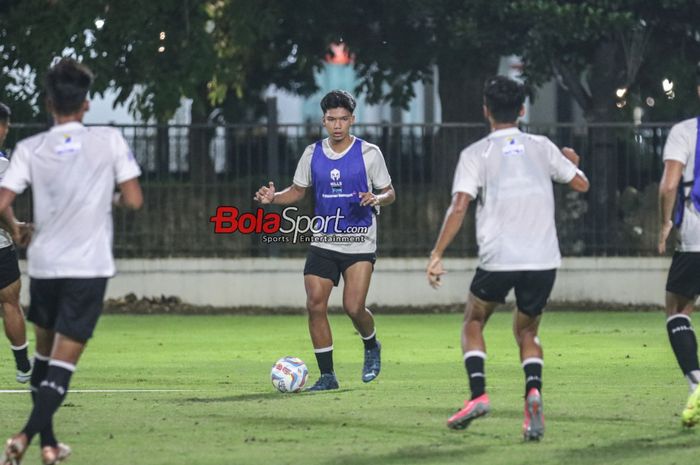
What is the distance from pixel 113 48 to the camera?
2236 cm

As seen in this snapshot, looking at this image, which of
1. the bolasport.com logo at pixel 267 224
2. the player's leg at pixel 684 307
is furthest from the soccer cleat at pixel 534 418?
the bolasport.com logo at pixel 267 224

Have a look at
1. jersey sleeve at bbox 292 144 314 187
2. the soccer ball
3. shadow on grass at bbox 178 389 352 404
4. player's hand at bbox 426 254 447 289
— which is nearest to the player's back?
player's hand at bbox 426 254 447 289

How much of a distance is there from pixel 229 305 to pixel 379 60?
14.4 feet

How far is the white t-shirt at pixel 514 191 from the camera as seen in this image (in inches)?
356

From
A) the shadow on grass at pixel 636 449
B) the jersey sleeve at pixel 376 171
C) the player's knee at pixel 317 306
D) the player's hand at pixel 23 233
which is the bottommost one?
the shadow on grass at pixel 636 449

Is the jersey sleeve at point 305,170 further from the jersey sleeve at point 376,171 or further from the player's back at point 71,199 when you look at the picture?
the player's back at point 71,199

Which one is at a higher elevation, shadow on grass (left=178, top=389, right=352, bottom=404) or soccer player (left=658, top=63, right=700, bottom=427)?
soccer player (left=658, top=63, right=700, bottom=427)

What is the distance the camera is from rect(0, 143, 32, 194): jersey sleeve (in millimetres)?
8141

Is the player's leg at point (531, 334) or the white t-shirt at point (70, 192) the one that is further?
the player's leg at point (531, 334)

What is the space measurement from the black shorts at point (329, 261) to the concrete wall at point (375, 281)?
9.44 meters

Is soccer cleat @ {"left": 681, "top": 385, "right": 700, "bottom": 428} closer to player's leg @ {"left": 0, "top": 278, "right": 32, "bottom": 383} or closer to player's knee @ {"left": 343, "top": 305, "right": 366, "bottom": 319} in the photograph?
player's knee @ {"left": 343, "top": 305, "right": 366, "bottom": 319}

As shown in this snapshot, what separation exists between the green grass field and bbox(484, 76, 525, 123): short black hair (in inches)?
69.4

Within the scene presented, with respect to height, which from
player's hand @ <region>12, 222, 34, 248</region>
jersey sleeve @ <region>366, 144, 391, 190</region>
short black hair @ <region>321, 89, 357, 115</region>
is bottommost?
player's hand @ <region>12, 222, 34, 248</region>

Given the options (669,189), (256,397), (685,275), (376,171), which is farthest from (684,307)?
(256,397)
